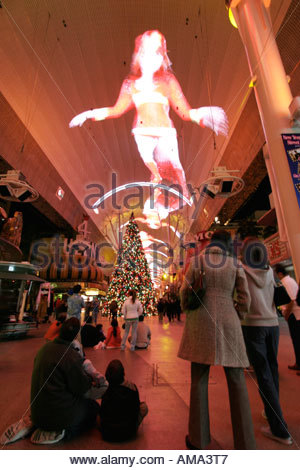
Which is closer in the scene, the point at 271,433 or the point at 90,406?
the point at 271,433

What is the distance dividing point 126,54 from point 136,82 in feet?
19.3

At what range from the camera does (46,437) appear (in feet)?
5.36

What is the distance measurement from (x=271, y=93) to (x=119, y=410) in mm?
5580

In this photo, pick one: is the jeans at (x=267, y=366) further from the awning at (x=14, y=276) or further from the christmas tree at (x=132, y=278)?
the christmas tree at (x=132, y=278)

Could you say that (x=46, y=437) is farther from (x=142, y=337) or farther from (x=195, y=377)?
(x=142, y=337)

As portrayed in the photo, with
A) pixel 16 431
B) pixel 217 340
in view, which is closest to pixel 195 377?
pixel 217 340

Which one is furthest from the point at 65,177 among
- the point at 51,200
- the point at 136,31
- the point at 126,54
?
the point at 136,31

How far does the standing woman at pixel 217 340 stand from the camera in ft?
4.64

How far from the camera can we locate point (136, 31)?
32.5ft

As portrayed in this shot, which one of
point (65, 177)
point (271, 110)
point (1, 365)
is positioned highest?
point (65, 177)

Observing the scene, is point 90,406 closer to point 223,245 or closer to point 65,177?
Answer: point 223,245

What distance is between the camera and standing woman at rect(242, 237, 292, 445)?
66.7 inches
